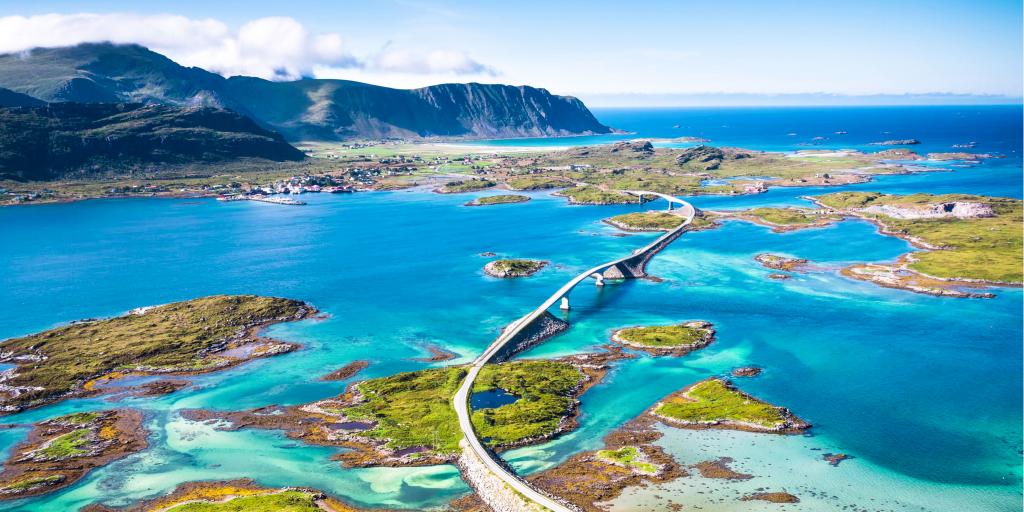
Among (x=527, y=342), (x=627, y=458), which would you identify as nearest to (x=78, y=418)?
(x=527, y=342)

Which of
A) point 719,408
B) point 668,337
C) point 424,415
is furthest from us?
point 668,337

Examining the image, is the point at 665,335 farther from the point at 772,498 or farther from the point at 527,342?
the point at 772,498

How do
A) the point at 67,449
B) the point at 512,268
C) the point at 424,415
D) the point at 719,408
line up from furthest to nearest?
the point at 512,268 < the point at 719,408 < the point at 424,415 < the point at 67,449

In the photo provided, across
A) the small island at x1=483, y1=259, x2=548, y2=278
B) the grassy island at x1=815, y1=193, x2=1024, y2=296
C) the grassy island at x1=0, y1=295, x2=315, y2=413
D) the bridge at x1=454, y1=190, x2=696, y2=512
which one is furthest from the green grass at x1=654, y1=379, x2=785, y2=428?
the grassy island at x1=815, y1=193, x2=1024, y2=296

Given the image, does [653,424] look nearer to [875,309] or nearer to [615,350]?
[615,350]

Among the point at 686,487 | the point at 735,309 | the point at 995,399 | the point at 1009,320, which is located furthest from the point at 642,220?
the point at 686,487
